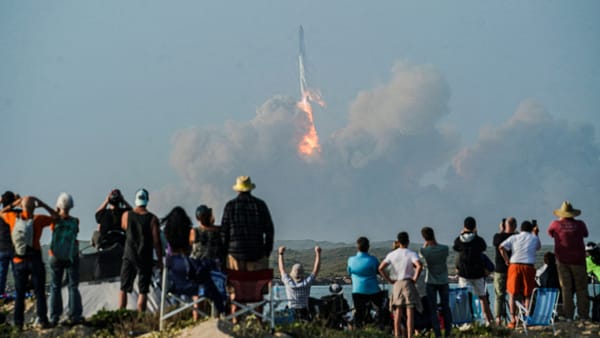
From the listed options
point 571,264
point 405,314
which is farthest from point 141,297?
point 571,264

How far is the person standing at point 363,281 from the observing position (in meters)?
14.9

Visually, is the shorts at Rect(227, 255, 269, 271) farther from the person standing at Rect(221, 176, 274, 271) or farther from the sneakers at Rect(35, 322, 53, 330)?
the sneakers at Rect(35, 322, 53, 330)

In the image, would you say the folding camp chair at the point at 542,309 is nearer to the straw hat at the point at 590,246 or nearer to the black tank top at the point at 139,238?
the straw hat at the point at 590,246

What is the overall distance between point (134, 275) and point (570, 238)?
340 inches

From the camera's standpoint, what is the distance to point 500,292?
1720cm

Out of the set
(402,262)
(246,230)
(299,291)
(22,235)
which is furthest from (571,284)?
(22,235)

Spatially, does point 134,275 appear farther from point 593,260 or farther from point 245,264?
point 593,260

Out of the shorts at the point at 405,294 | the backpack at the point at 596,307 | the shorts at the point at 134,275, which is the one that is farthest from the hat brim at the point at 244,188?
the backpack at the point at 596,307

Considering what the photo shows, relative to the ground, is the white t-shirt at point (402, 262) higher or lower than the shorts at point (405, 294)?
higher

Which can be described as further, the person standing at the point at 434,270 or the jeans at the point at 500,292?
the jeans at the point at 500,292

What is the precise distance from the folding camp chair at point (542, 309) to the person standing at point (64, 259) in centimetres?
809

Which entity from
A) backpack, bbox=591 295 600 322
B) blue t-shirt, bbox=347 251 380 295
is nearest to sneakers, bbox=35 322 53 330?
blue t-shirt, bbox=347 251 380 295

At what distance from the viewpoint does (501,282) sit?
17172 mm

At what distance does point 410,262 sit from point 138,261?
444 centimetres
